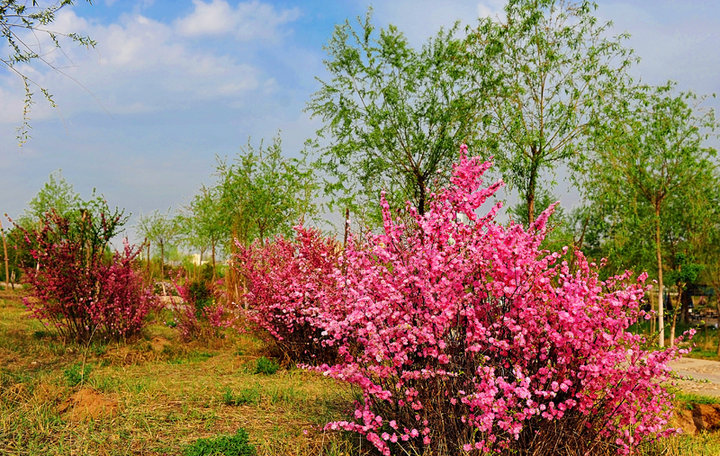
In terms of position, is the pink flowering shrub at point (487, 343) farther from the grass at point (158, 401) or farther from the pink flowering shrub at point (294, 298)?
the pink flowering shrub at point (294, 298)

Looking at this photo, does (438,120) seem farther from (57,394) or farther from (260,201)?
(57,394)

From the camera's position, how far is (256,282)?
7.77 meters

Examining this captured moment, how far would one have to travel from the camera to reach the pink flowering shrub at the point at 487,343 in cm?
331

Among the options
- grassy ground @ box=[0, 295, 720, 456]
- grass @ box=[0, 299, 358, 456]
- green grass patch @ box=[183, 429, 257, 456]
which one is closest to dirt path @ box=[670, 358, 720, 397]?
grassy ground @ box=[0, 295, 720, 456]

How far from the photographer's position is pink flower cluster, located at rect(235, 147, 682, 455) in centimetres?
331

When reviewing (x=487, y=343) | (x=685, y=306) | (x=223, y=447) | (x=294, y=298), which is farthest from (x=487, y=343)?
(x=685, y=306)

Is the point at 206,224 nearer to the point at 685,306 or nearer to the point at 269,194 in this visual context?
the point at 269,194

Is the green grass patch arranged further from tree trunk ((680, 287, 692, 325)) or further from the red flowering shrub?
tree trunk ((680, 287, 692, 325))

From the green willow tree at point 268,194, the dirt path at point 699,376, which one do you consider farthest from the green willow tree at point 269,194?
the dirt path at point 699,376

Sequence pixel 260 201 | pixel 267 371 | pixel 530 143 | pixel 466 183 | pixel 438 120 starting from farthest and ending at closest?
pixel 260 201
pixel 438 120
pixel 530 143
pixel 267 371
pixel 466 183

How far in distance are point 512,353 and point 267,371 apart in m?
4.41

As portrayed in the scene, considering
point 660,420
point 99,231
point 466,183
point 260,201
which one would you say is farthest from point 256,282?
point 260,201

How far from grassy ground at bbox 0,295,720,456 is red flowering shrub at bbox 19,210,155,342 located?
0.56 metres

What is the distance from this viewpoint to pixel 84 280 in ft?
26.9
